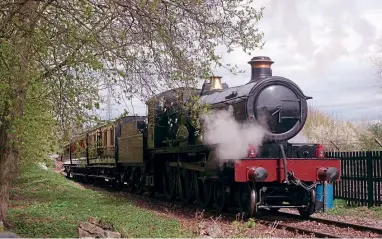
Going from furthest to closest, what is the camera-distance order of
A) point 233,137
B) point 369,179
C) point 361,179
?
1. point 361,179
2. point 369,179
3. point 233,137

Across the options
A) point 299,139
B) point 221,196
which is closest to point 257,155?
point 299,139

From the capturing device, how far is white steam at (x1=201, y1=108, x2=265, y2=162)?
484 inches

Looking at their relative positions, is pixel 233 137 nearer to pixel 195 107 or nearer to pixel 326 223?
pixel 195 107

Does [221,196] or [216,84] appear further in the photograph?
[216,84]

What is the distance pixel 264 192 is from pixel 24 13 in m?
6.40

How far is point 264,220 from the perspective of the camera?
1216 centimetres

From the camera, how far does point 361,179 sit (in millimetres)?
14938

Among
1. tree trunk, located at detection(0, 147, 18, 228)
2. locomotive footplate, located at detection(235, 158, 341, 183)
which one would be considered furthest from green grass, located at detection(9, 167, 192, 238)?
locomotive footplate, located at detection(235, 158, 341, 183)

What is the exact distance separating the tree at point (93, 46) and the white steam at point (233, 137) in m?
2.88

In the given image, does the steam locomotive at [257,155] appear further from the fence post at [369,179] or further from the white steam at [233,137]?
the fence post at [369,179]

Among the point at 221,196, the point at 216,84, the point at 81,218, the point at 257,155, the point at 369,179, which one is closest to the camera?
the point at 257,155

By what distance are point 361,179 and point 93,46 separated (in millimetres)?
8911

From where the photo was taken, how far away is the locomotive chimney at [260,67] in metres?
13.3

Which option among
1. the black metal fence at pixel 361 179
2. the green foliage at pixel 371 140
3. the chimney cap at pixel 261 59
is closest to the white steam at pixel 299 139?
the chimney cap at pixel 261 59
